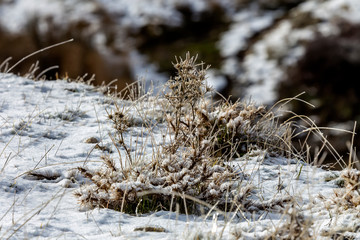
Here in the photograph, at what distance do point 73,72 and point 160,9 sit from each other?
28.3 ft

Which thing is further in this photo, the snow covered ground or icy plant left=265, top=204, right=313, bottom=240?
the snow covered ground

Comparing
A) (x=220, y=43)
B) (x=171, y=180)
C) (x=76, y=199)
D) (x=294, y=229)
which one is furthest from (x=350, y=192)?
(x=220, y=43)

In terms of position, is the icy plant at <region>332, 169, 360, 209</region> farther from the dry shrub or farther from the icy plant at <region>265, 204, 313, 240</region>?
the icy plant at <region>265, 204, 313, 240</region>

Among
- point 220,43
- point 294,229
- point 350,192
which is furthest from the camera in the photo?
point 220,43

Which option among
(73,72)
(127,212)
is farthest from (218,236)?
(73,72)

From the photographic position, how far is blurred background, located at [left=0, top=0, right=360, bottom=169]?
15402 millimetres

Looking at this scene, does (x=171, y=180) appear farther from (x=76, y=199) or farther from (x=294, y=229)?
(x=294, y=229)

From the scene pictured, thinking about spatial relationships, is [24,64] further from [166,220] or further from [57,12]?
[166,220]

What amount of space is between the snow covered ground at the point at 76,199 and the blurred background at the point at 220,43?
8877 mm

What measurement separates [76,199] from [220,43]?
18.0 metres

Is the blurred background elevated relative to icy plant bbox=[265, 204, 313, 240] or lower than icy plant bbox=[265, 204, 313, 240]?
elevated

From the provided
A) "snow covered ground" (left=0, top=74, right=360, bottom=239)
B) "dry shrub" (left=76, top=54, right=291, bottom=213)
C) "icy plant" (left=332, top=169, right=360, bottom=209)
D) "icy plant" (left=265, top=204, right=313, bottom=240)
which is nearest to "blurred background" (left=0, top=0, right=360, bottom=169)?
"snow covered ground" (left=0, top=74, right=360, bottom=239)

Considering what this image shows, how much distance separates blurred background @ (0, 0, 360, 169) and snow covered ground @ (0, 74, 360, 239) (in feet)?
29.1

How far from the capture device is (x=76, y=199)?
9.04 ft
